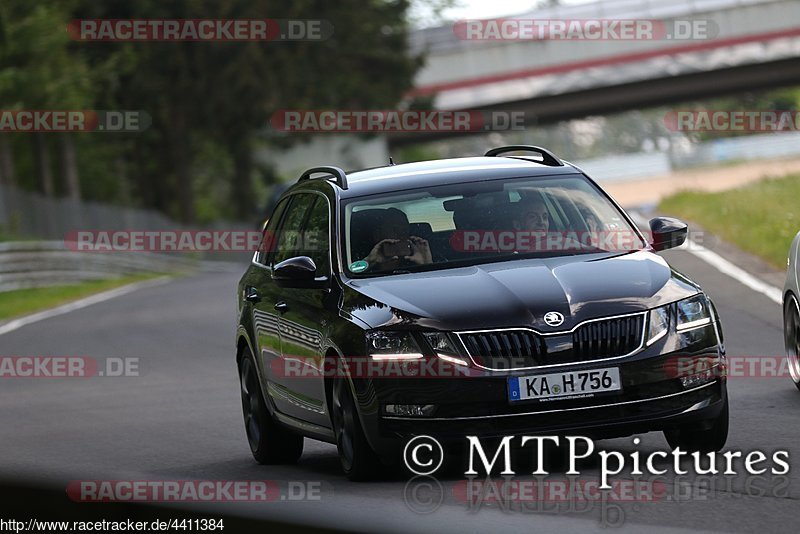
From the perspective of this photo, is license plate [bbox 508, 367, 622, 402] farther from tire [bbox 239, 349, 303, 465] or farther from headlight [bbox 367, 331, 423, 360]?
tire [bbox 239, 349, 303, 465]

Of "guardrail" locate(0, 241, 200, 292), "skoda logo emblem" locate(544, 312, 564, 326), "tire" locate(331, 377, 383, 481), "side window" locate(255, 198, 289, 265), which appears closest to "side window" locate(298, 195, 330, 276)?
"side window" locate(255, 198, 289, 265)

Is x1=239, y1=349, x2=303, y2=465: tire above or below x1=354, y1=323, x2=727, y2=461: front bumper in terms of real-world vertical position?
below

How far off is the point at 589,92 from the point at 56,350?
56.4 meters

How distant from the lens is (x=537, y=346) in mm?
8328

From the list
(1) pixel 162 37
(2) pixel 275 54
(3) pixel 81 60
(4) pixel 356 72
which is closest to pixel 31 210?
(3) pixel 81 60

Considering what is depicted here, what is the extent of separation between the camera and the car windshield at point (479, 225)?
31.0ft

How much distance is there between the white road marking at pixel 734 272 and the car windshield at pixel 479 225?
20.9 ft

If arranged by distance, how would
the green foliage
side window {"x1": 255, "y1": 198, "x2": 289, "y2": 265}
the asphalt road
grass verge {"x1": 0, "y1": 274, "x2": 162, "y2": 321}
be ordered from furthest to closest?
the green foliage, grass verge {"x1": 0, "y1": 274, "x2": 162, "y2": 321}, side window {"x1": 255, "y1": 198, "x2": 289, "y2": 265}, the asphalt road

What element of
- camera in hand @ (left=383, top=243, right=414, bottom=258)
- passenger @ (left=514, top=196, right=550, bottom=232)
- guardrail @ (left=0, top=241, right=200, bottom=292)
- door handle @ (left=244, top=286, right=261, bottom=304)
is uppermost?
passenger @ (left=514, top=196, right=550, bottom=232)

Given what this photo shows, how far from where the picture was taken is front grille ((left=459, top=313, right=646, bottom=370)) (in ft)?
27.3

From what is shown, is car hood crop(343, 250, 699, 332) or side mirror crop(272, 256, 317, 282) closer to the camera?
car hood crop(343, 250, 699, 332)

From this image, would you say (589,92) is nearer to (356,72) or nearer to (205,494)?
(356,72)

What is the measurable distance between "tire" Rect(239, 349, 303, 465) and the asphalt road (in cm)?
13

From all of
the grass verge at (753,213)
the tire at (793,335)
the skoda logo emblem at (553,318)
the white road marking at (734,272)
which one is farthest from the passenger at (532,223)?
the grass verge at (753,213)
